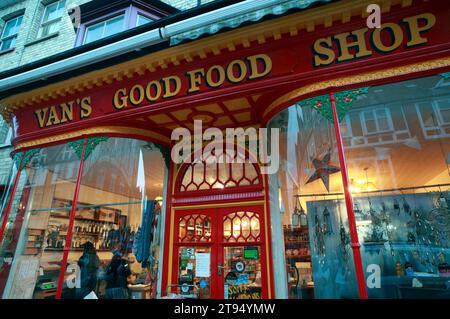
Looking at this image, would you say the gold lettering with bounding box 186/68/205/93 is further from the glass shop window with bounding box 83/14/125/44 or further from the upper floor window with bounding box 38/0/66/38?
the upper floor window with bounding box 38/0/66/38

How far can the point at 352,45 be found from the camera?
3516 mm

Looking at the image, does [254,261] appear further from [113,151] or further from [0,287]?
[0,287]

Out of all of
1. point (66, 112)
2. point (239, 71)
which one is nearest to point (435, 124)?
point (239, 71)

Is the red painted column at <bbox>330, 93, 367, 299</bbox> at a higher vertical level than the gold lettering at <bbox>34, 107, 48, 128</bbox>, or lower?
lower

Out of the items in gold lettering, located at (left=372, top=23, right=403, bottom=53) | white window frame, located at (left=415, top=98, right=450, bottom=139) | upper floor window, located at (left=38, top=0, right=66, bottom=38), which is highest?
upper floor window, located at (left=38, top=0, right=66, bottom=38)

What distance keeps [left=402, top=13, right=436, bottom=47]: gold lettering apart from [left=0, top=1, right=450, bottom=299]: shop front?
2 centimetres

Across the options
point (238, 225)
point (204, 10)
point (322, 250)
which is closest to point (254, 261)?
point (238, 225)

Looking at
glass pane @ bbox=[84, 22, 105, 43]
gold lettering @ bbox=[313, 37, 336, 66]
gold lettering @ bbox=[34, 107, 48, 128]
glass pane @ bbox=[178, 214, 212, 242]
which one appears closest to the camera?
gold lettering @ bbox=[313, 37, 336, 66]

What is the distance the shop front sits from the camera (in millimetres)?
3557

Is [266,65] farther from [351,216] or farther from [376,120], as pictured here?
[351,216]

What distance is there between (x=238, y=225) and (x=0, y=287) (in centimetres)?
510

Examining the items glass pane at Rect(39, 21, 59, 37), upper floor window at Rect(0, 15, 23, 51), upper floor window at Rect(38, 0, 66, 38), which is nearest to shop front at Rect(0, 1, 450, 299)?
glass pane at Rect(39, 21, 59, 37)

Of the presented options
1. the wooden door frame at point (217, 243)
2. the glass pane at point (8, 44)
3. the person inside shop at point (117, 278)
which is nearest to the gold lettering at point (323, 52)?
the wooden door frame at point (217, 243)

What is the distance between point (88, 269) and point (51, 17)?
29.4ft
